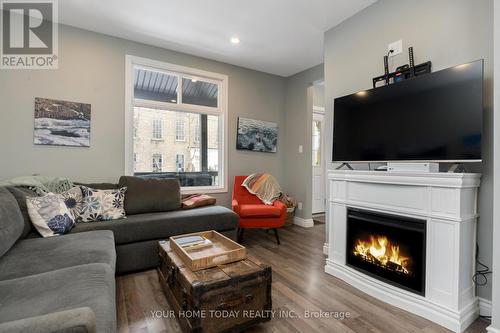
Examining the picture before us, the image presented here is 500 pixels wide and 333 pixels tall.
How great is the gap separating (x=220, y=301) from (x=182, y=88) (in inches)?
123

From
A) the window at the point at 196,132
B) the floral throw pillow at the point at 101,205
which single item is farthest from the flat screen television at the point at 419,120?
the floral throw pillow at the point at 101,205

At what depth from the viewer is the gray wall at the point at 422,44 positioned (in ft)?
5.68

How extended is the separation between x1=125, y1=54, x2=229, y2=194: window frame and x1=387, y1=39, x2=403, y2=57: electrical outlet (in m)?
2.37

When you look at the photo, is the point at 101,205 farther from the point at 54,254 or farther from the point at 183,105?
the point at 183,105

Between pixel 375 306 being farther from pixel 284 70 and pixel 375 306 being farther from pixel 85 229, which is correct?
pixel 284 70

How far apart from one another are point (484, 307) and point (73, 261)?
2.84m

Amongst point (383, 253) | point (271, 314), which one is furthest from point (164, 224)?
point (383, 253)

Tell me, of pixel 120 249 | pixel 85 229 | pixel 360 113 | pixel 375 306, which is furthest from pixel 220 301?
pixel 360 113

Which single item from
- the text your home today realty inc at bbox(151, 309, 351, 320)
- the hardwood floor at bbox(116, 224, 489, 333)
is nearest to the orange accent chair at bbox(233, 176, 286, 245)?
the hardwood floor at bbox(116, 224, 489, 333)

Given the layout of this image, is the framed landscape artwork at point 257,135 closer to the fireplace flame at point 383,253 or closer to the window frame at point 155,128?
the window frame at point 155,128

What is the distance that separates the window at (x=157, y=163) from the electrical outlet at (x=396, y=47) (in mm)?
3095

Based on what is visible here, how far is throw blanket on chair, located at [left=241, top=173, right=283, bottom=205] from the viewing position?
3661mm

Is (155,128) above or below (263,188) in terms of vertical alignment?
above

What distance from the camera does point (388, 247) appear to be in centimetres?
202
